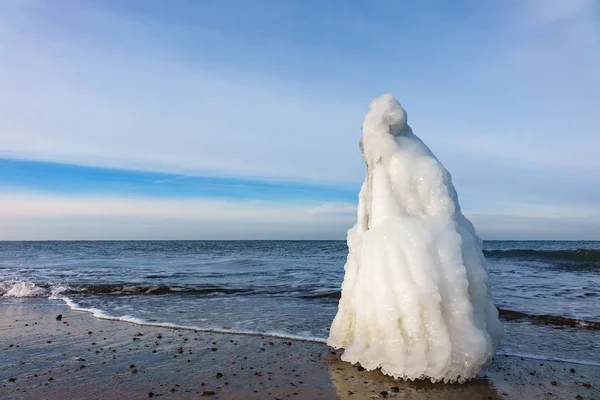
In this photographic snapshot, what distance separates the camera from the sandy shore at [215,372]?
225 inches

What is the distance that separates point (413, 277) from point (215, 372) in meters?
3.10

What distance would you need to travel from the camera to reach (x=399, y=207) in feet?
20.6

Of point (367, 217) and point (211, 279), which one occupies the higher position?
point (367, 217)

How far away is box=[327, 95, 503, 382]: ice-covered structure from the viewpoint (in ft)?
18.6

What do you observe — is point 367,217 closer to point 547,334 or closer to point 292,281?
point 547,334

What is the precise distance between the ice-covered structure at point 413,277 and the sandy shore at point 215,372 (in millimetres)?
419

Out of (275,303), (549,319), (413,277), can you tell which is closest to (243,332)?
(275,303)

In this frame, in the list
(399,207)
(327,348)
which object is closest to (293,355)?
(327,348)

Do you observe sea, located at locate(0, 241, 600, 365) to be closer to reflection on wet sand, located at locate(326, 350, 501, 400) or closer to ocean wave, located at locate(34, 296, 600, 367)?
ocean wave, located at locate(34, 296, 600, 367)

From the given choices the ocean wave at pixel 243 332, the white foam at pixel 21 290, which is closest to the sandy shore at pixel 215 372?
the ocean wave at pixel 243 332

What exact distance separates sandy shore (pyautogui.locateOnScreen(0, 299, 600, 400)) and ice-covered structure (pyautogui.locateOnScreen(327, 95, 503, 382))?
42 cm

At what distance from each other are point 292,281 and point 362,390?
1359cm

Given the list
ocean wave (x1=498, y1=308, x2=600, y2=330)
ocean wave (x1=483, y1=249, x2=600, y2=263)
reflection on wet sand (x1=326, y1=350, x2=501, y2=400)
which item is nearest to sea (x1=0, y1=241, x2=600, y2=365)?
ocean wave (x1=498, y1=308, x2=600, y2=330)

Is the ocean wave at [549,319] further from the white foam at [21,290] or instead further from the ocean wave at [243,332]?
the white foam at [21,290]
